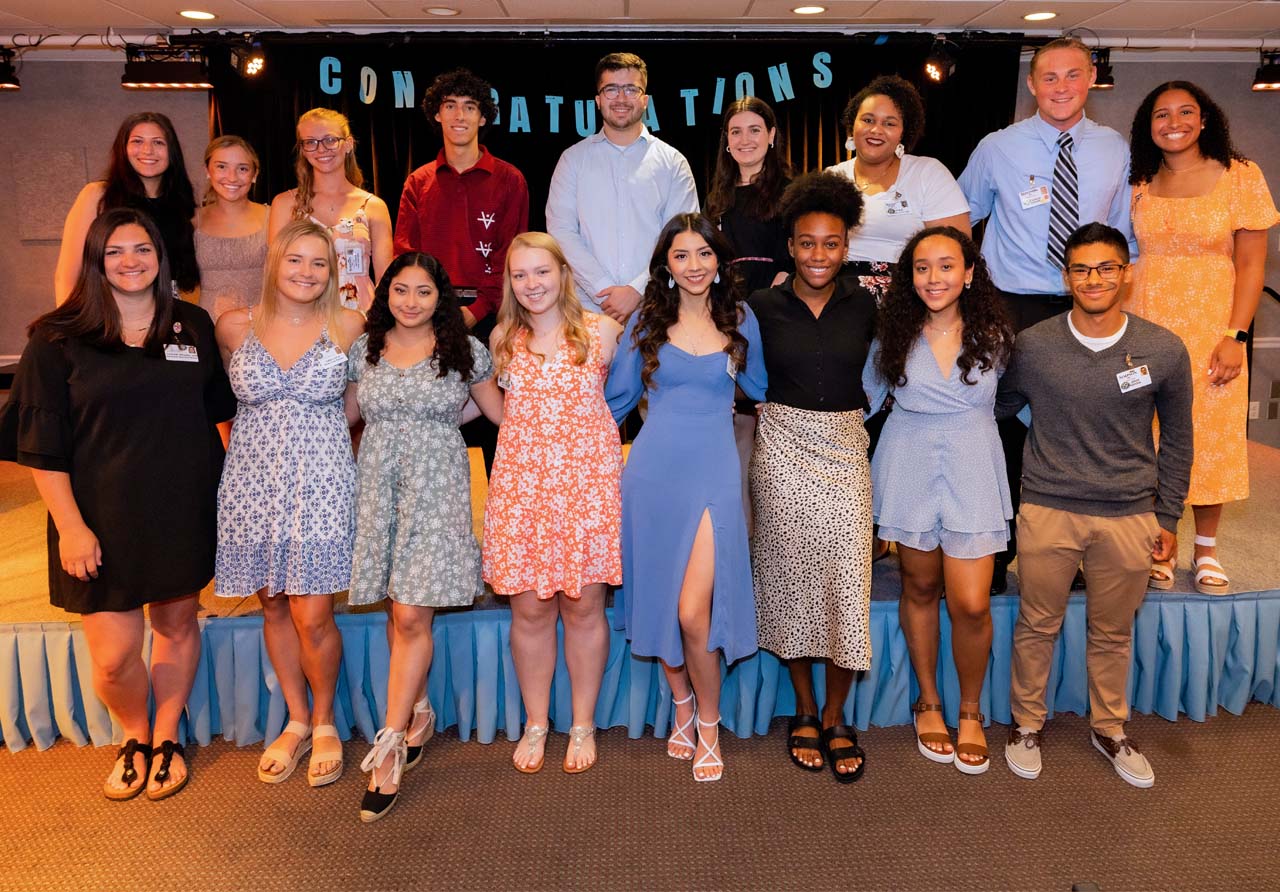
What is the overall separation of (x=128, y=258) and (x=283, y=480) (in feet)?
2.44

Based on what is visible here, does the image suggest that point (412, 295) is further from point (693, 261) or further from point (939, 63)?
point (939, 63)

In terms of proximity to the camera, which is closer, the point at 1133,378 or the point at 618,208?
the point at 1133,378

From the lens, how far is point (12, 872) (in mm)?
2449

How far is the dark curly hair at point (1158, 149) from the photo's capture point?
3.03 metres

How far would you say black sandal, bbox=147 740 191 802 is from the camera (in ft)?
9.09

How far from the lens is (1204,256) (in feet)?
10.2

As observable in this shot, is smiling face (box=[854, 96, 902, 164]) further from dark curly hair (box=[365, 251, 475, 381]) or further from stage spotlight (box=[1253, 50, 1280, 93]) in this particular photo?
stage spotlight (box=[1253, 50, 1280, 93])

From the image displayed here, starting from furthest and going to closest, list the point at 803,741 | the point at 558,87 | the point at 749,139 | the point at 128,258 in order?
the point at 558,87
the point at 749,139
the point at 803,741
the point at 128,258

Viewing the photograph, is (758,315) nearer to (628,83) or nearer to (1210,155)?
(628,83)

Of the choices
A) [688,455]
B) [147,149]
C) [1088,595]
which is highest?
[147,149]

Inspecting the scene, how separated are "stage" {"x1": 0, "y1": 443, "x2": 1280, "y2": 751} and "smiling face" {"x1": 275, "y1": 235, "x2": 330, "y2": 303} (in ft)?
3.62

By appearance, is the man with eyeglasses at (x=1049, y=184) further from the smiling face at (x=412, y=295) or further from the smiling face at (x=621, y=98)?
the smiling face at (x=412, y=295)

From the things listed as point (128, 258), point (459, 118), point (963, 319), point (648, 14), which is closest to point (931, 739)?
point (963, 319)

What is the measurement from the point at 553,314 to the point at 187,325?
1070mm
